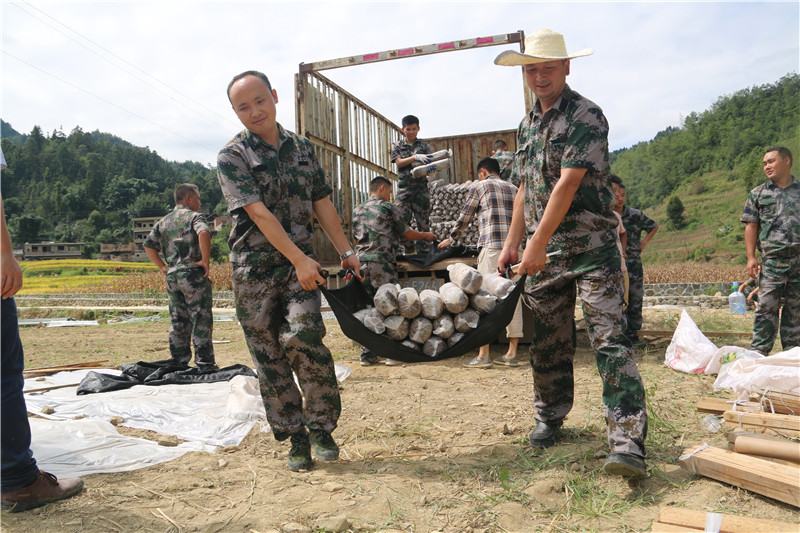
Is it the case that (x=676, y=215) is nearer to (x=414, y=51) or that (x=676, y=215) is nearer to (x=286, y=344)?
(x=414, y=51)

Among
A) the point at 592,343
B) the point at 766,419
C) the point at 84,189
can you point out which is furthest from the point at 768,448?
the point at 84,189

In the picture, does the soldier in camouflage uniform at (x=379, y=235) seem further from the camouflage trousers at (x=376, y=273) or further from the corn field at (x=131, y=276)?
the corn field at (x=131, y=276)

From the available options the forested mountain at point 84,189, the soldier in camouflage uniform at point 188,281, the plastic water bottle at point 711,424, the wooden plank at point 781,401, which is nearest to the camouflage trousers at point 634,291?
the wooden plank at point 781,401

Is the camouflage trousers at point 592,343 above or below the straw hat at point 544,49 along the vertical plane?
below

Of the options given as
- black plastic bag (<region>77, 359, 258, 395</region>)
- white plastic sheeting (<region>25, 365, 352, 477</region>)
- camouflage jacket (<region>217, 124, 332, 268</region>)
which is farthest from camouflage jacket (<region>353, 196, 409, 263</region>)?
camouflage jacket (<region>217, 124, 332, 268</region>)

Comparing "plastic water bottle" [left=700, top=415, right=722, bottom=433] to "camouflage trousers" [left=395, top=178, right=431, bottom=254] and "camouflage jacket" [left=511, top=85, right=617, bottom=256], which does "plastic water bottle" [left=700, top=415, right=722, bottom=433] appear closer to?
"camouflage jacket" [left=511, top=85, right=617, bottom=256]

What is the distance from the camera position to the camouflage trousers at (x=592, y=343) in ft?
8.06

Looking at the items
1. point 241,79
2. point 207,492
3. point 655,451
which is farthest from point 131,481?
point 655,451

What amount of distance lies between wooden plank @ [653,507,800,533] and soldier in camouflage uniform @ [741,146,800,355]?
3928mm

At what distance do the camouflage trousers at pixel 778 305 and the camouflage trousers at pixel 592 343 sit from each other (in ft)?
11.0

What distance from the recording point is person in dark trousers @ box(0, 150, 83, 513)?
242 centimetres

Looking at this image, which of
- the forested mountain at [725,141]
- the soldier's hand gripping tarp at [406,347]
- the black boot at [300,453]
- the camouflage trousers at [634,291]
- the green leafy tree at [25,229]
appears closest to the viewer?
the black boot at [300,453]

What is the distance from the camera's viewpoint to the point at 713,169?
47.1 m

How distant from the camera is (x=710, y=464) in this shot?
7.93ft
